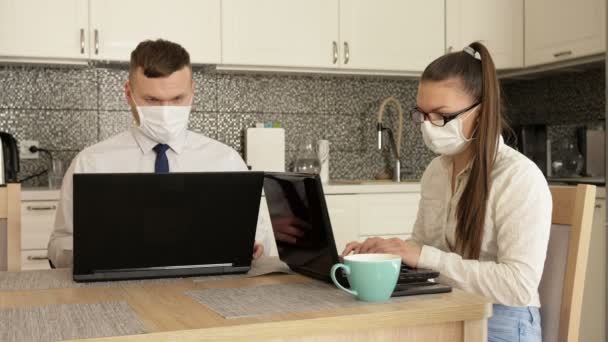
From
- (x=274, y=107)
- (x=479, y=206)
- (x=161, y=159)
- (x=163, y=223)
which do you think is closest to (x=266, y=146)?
(x=274, y=107)

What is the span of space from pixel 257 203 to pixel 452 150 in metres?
0.52

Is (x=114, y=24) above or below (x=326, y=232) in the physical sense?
above

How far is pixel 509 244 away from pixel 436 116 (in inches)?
14.4

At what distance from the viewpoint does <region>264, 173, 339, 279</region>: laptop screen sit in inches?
55.3

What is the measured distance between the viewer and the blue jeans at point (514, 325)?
155cm

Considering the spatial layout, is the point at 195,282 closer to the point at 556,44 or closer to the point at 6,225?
the point at 6,225

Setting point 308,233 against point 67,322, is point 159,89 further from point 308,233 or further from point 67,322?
point 67,322

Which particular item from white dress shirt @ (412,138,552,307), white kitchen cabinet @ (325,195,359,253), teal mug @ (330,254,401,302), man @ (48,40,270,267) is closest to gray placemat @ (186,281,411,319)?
teal mug @ (330,254,401,302)

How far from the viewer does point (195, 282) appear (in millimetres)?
1490

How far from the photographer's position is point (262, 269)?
1.64m

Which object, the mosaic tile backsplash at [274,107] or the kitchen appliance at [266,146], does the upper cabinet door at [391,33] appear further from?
the kitchen appliance at [266,146]

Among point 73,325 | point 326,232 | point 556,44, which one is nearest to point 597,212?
point 556,44

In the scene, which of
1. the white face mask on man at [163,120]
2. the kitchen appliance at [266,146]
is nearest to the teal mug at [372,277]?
the white face mask on man at [163,120]

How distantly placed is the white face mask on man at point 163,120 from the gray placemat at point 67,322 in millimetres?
888
